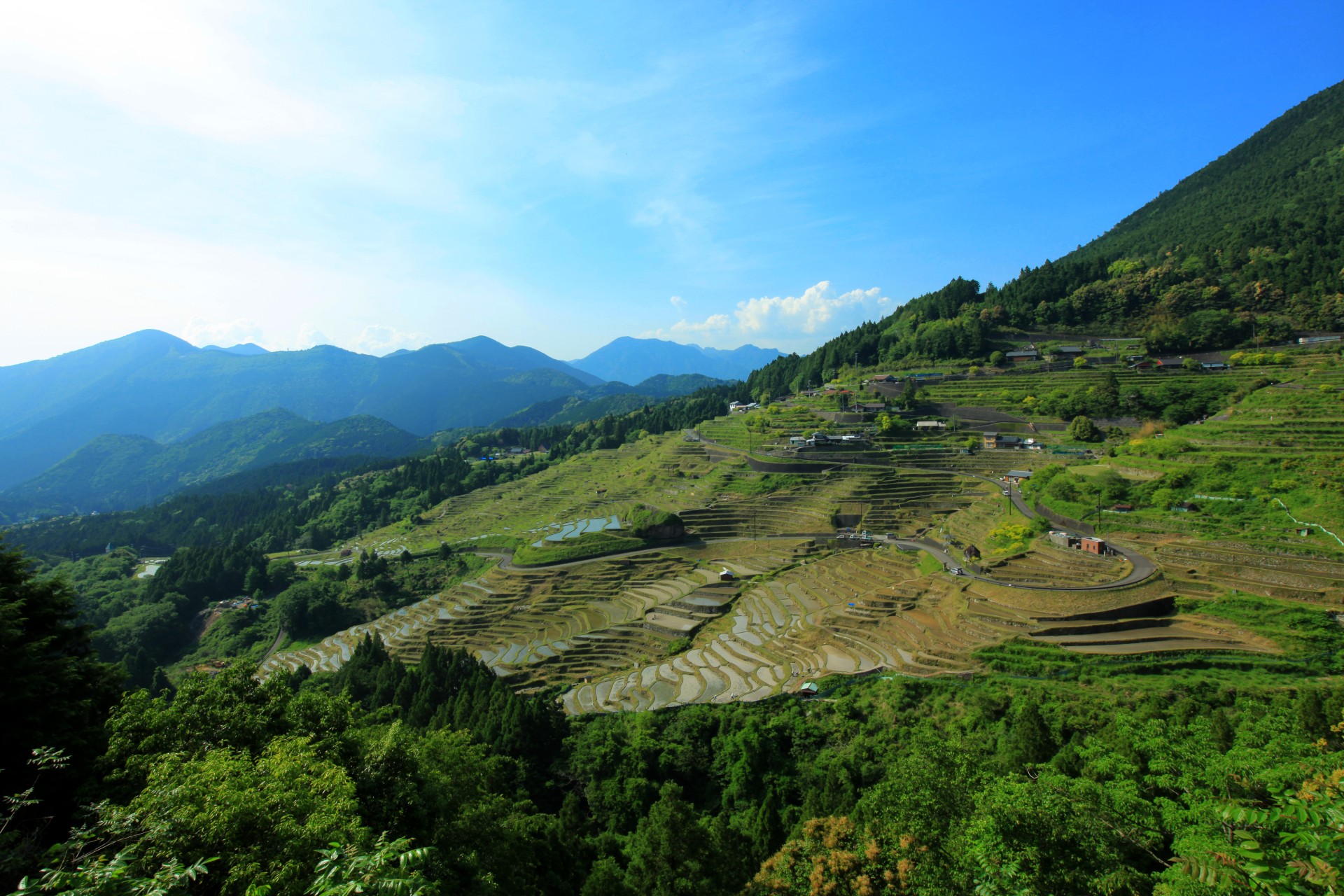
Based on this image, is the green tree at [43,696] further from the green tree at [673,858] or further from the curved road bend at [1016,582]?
the curved road bend at [1016,582]

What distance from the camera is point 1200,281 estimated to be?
215 feet

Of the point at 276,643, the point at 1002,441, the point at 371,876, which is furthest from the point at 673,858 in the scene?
the point at 276,643

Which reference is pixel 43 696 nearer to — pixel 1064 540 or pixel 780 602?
pixel 780 602

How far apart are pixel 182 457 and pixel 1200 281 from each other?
254 m

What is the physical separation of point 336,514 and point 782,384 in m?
76.7

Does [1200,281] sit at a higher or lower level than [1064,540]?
higher

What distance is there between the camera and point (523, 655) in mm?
35094

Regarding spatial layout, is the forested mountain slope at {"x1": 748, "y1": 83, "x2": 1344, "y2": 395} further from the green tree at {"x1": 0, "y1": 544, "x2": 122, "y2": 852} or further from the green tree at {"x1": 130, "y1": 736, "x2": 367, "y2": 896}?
the green tree at {"x1": 0, "y1": 544, "x2": 122, "y2": 852}

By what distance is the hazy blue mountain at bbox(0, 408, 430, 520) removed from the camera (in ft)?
500

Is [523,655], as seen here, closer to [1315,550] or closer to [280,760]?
[280,760]

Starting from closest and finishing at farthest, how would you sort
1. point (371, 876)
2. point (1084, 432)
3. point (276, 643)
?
point (371, 876)
point (1084, 432)
point (276, 643)

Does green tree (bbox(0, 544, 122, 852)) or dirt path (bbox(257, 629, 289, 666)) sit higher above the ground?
green tree (bbox(0, 544, 122, 852))

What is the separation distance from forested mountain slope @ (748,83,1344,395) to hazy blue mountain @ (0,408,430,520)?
150m

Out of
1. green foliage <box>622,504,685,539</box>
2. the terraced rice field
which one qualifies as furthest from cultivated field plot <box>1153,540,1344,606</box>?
green foliage <box>622,504,685,539</box>
